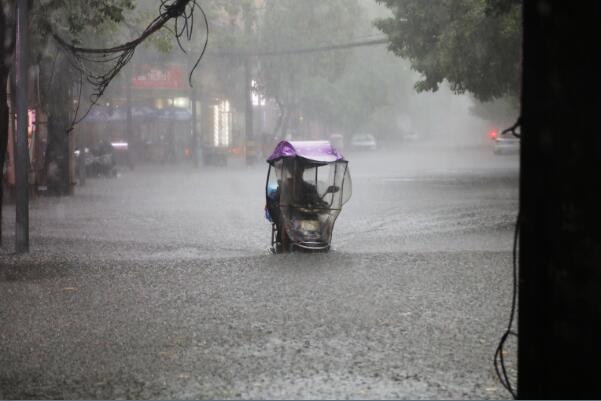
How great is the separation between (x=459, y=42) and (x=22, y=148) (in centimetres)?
1721

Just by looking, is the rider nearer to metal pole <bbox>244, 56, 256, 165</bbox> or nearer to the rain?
the rain

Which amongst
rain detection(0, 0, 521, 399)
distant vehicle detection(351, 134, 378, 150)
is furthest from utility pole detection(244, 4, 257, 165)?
distant vehicle detection(351, 134, 378, 150)

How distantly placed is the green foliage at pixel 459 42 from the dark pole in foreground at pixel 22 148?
45.7ft

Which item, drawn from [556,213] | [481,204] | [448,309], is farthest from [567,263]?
[481,204]

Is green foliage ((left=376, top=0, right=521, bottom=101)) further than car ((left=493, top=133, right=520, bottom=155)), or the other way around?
car ((left=493, top=133, right=520, bottom=155))

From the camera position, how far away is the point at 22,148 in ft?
46.2

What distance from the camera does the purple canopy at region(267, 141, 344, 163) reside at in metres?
14.2

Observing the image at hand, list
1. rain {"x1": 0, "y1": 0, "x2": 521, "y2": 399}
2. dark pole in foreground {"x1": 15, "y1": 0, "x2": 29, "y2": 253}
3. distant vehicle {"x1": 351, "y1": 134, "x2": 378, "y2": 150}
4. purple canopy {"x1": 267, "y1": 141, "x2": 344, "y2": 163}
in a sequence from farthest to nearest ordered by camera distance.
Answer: distant vehicle {"x1": 351, "y1": 134, "x2": 378, "y2": 150} < purple canopy {"x1": 267, "y1": 141, "x2": 344, "y2": 163} < dark pole in foreground {"x1": 15, "y1": 0, "x2": 29, "y2": 253} < rain {"x1": 0, "y1": 0, "x2": 521, "y2": 399}

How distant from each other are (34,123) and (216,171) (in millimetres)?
16386

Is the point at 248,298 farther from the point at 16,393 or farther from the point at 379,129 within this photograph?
the point at 379,129

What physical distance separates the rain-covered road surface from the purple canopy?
145cm

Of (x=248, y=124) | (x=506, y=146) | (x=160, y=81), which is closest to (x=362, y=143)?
(x=506, y=146)

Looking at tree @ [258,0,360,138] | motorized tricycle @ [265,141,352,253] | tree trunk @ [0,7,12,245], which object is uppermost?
tree @ [258,0,360,138]

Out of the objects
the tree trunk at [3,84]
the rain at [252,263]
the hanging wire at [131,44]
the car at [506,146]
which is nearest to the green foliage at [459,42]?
the rain at [252,263]
